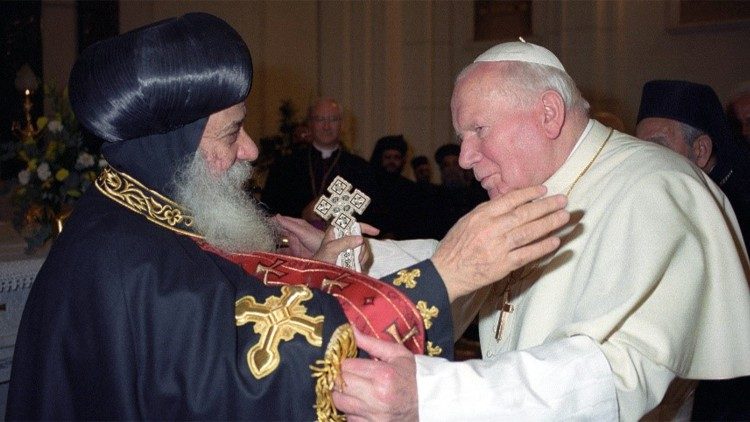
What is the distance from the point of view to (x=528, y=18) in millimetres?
9828

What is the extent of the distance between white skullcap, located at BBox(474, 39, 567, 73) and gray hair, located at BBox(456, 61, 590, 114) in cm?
4

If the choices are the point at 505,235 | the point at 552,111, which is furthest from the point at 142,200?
the point at 552,111

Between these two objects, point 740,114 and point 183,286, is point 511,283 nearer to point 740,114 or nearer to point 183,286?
point 183,286

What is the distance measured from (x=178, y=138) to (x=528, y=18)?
325 inches

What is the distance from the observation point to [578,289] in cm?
247

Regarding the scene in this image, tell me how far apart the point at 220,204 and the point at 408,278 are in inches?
22.6

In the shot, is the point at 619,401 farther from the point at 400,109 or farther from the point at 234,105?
the point at 400,109

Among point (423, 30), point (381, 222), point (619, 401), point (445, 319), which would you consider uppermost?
point (423, 30)

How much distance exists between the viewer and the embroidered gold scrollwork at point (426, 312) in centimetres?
209

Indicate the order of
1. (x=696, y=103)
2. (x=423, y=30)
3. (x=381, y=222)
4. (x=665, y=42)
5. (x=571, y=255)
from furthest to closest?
(x=423, y=30) → (x=665, y=42) → (x=381, y=222) → (x=696, y=103) → (x=571, y=255)

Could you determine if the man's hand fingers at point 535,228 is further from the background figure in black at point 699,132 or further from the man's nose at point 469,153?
the background figure in black at point 699,132

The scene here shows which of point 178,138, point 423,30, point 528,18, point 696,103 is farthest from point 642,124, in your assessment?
point 423,30

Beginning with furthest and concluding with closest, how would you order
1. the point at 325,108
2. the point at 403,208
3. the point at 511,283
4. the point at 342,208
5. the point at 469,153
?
the point at 325,108 < the point at 403,208 < the point at 342,208 < the point at 511,283 < the point at 469,153

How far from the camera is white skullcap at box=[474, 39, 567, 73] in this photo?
105 inches
